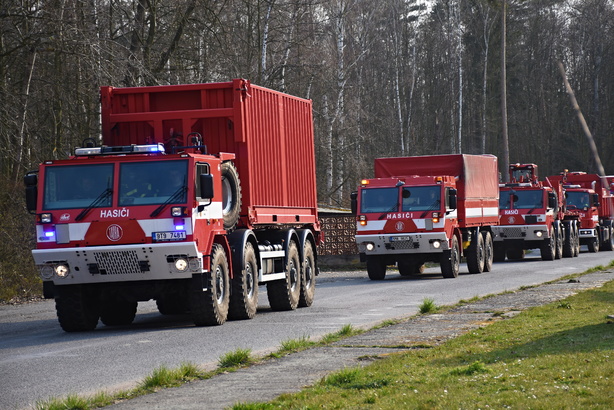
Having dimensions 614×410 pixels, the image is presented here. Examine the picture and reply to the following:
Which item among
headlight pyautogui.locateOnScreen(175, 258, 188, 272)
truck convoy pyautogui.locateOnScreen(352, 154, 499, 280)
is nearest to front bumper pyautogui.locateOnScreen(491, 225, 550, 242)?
truck convoy pyautogui.locateOnScreen(352, 154, 499, 280)

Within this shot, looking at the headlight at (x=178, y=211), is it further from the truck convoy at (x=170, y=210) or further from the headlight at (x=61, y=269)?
the headlight at (x=61, y=269)

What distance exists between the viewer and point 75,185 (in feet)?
48.8

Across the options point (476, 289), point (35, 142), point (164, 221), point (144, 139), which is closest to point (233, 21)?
point (35, 142)

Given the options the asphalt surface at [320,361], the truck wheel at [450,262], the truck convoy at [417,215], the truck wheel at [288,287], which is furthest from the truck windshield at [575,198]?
the truck wheel at [288,287]

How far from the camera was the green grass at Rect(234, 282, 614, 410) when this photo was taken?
7223 millimetres

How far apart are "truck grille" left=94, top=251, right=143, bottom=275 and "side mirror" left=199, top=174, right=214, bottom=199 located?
48.2 inches

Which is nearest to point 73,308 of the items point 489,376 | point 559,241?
point 489,376

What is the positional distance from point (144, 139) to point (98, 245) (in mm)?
2618

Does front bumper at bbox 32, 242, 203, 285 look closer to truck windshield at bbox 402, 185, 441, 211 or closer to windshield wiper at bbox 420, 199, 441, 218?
windshield wiper at bbox 420, 199, 441, 218

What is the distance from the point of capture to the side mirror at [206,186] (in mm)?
14492

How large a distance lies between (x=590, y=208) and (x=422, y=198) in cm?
1939

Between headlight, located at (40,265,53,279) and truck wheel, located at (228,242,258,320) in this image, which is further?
truck wheel, located at (228,242,258,320)

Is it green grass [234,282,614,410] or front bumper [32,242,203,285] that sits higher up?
front bumper [32,242,203,285]

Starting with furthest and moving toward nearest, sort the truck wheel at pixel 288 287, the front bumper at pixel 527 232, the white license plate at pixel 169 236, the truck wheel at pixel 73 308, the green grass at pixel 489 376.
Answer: the front bumper at pixel 527 232 → the truck wheel at pixel 288 287 → the truck wheel at pixel 73 308 → the white license plate at pixel 169 236 → the green grass at pixel 489 376
